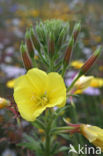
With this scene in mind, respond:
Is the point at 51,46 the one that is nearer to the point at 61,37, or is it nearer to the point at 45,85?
the point at 61,37

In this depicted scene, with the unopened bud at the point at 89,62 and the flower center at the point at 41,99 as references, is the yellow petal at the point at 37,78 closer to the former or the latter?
the flower center at the point at 41,99

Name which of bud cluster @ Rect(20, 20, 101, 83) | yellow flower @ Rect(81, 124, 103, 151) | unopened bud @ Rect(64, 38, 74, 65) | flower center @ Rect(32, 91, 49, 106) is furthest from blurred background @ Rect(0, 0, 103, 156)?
yellow flower @ Rect(81, 124, 103, 151)

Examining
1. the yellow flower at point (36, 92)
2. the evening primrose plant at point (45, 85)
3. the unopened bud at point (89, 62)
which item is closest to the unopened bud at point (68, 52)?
the evening primrose plant at point (45, 85)

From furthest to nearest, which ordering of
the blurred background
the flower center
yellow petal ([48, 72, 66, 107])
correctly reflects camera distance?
the blurred background, the flower center, yellow petal ([48, 72, 66, 107])

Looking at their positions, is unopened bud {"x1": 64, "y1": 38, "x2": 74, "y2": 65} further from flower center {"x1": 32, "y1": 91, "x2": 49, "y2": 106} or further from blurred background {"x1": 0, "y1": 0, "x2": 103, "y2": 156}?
blurred background {"x1": 0, "y1": 0, "x2": 103, "y2": 156}

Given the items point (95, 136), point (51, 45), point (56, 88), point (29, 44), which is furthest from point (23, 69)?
point (95, 136)

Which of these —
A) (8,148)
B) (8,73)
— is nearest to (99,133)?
(8,148)

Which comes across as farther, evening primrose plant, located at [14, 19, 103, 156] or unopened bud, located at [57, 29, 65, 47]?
unopened bud, located at [57, 29, 65, 47]

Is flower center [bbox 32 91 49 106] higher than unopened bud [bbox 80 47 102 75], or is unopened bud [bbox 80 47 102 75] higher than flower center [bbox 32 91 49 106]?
unopened bud [bbox 80 47 102 75]

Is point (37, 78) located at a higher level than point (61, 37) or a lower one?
lower
